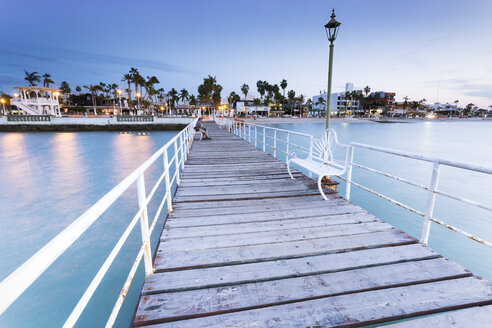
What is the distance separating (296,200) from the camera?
430 centimetres

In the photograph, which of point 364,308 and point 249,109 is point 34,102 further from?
point 249,109

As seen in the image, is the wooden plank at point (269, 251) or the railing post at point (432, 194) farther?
the railing post at point (432, 194)

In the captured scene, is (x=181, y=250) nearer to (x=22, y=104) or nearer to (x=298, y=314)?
(x=298, y=314)

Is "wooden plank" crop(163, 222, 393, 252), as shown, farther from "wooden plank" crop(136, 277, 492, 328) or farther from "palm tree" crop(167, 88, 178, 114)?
"palm tree" crop(167, 88, 178, 114)

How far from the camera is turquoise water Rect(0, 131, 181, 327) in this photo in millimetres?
4613

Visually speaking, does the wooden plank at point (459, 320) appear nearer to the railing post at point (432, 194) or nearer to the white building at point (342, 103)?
the railing post at point (432, 194)

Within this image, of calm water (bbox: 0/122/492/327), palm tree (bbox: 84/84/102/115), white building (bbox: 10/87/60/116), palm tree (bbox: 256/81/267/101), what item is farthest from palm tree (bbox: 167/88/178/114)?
calm water (bbox: 0/122/492/327)

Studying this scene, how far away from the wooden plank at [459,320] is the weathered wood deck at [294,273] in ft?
0.09

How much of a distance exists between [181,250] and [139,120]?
4142cm

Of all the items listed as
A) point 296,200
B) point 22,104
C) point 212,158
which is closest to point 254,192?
point 296,200

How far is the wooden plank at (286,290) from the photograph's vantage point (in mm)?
1931

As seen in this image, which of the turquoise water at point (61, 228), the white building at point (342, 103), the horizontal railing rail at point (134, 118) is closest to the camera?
the turquoise water at point (61, 228)

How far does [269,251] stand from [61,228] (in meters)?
8.41

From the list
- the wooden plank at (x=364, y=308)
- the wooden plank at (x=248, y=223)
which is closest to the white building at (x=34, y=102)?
the wooden plank at (x=248, y=223)
